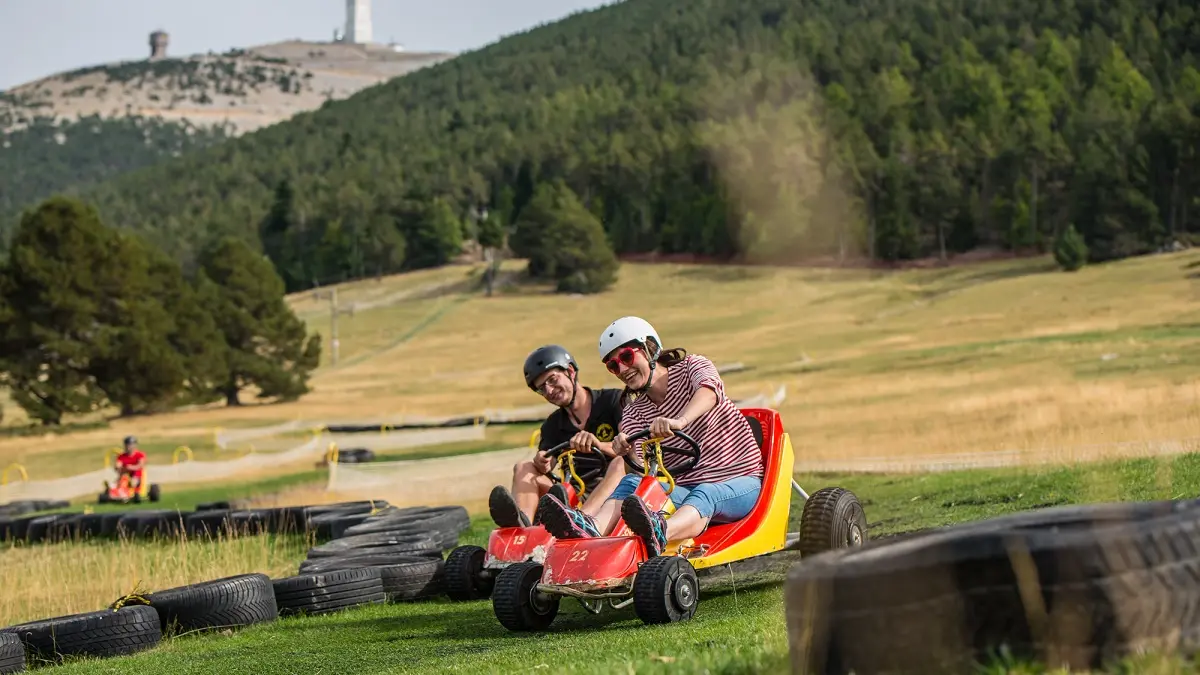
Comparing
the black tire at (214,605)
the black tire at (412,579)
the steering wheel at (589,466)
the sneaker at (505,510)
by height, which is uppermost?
the steering wheel at (589,466)

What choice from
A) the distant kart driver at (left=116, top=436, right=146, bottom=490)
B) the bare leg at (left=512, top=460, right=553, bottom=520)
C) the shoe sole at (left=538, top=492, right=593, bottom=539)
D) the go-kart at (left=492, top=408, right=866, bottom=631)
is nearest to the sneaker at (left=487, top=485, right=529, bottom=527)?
the bare leg at (left=512, top=460, right=553, bottom=520)

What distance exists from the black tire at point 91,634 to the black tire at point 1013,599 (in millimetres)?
7027

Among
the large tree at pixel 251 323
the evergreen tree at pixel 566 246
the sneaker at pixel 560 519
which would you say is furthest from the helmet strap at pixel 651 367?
the evergreen tree at pixel 566 246

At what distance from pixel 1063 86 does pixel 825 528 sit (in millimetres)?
143354

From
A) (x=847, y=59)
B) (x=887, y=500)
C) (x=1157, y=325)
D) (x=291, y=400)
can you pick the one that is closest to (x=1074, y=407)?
(x=887, y=500)

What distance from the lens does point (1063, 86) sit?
474 ft

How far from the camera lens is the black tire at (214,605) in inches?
445

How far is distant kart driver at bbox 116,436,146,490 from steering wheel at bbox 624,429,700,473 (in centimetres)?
2105

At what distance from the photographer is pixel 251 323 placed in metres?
65.9

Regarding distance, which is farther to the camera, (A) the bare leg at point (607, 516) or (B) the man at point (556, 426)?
(B) the man at point (556, 426)

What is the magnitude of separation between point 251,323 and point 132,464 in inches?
1461

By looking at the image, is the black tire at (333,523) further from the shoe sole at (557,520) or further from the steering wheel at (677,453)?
the shoe sole at (557,520)

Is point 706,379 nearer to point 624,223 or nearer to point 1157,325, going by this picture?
point 1157,325

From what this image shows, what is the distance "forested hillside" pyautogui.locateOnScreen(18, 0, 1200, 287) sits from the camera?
118 metres
